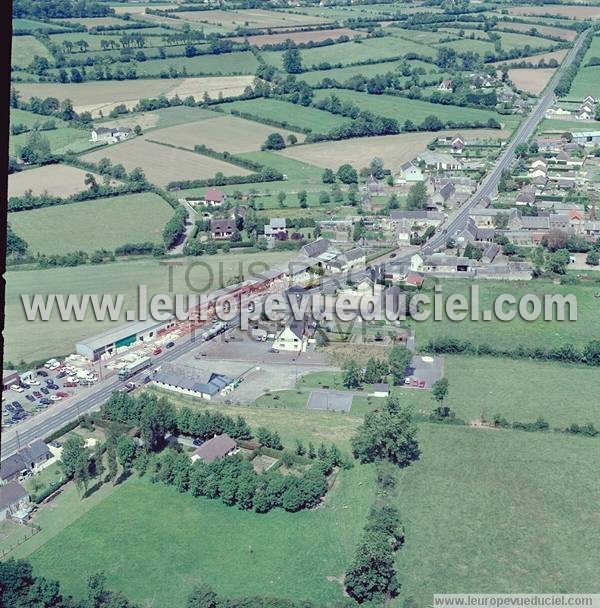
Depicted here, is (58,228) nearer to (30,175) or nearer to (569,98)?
(30,175)

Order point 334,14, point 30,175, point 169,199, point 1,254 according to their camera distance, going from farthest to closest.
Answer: point 334,14 → point 30,175 → point 169,199 → point 1,254

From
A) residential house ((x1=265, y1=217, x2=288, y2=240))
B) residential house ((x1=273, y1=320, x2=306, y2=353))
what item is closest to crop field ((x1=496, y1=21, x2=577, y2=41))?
residential house ((x1=265, y1=217, x2=288, y2=240))

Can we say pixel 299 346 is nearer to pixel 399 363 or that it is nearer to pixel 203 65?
pixel 399 363

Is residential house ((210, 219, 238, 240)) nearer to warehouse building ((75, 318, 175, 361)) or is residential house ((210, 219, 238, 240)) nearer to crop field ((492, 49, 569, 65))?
warehouse building ((75, 318, 175, 361))

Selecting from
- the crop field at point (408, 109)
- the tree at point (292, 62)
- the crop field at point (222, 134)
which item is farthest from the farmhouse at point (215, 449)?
the tree at point (292, 62)

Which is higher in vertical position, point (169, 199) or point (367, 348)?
point (169, 199)

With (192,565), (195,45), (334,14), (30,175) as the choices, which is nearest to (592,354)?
(192,565)

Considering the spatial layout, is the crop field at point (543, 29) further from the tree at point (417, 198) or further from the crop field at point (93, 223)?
the crop field at point (93, 223)
